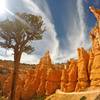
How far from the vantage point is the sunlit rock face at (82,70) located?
86.0 m

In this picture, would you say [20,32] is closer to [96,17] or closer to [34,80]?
[96,17]

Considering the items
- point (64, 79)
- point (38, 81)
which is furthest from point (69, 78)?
point (38, 81)

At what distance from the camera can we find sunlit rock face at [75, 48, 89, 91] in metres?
86.0

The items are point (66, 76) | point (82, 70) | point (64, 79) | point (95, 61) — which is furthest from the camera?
point (66, 76)

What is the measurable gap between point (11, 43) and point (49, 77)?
68.0 meters

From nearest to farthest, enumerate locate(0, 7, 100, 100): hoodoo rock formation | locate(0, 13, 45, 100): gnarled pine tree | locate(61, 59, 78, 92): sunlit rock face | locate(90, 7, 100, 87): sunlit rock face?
locate(0, 13, 45, 100): gnarled pine tree → locate(90, 7, 100, 87): sunlit rock face → locate(0, 7, 100, 100): hoodoo rock formation → locate(61, 59, 78, 92): sunlit rock face

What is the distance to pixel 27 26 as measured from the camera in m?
33.3

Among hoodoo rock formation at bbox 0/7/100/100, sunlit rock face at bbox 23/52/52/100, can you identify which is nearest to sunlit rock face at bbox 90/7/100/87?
hoodoo rock formation at bbox 0/7/100/100

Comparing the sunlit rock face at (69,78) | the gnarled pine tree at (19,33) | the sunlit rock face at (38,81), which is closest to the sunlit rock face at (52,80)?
the sunlit rock face at (38,81)

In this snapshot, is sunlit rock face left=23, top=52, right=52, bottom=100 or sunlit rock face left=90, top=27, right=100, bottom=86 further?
sunlit rock face left=23, top=52, right=52, bottom=100

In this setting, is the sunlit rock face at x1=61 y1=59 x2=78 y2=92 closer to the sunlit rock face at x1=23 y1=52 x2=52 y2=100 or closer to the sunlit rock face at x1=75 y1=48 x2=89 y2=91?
the sunlit rock face at x1=75 y1=48 x2=89 y2=91

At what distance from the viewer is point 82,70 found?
290ft

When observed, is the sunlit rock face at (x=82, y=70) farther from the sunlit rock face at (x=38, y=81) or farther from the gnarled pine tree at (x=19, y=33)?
the gnarled pine tree at (x=19, y=33)

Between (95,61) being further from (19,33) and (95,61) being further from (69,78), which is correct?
(19,33)
